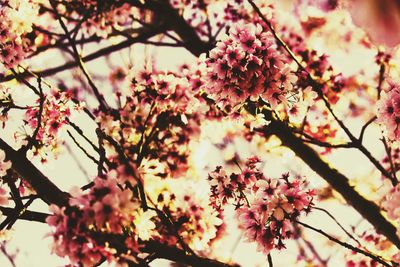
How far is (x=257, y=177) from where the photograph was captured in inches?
134

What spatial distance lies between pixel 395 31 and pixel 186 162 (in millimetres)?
6480

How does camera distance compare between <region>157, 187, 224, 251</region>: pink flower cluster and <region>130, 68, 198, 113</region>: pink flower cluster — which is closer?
<region>130, 68, 198, 113</region>: pink flower cluster

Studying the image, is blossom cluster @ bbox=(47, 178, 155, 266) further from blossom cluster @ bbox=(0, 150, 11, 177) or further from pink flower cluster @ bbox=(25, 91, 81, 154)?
pink flower cluster @ bbox=(25, 91, 81, 154)

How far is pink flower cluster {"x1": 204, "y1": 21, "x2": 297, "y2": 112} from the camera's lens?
9.53 ft

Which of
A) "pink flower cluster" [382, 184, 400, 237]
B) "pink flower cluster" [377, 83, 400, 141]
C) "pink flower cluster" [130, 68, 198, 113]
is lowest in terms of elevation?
"pink flower cluster" [382, 184, 400, 237]

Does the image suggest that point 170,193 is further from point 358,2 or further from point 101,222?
point 358,2

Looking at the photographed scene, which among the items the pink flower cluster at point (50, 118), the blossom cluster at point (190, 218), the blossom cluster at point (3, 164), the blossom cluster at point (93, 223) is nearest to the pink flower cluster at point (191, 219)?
the blossom cluster at point (190, 218)

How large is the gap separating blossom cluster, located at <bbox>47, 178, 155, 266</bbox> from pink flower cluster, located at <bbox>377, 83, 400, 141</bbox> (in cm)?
183

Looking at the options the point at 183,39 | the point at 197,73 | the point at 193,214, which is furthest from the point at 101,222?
the point at 183,39

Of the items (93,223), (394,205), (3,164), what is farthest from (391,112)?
(3,164)

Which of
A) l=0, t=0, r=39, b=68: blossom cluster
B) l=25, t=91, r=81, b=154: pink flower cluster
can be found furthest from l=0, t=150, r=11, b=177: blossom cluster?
l=0, t=0, r=39, b=68: blossom cluster

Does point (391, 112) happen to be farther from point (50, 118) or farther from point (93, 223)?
point (50, 118)

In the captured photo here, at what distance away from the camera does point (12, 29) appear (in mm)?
3902

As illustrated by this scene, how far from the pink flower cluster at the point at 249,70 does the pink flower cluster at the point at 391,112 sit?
65cm
